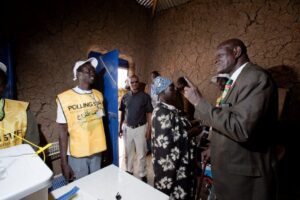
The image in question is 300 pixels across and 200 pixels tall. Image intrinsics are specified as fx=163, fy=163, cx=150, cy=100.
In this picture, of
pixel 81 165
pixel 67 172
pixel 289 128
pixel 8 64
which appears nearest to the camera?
pixel 67 172

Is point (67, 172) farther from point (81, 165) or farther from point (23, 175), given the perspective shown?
point (23, 175)

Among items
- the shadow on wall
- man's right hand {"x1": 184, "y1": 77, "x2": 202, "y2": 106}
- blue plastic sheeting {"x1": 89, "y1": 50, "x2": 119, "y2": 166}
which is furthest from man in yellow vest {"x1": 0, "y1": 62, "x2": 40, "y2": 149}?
the shadow on wall

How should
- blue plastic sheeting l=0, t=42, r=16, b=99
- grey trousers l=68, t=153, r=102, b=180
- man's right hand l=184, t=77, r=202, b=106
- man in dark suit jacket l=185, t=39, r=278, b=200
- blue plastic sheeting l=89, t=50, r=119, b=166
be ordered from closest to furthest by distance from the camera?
man in dark suit jacket l=185, t=39, r=278, b=200 → man's right hand l=184, t=77, r=202, b=106 → grey trousers l=68, t=153, r=102, b=180 → blue plastic sheeting l=0, t=42, r=16, b=99 → blue plastic sheeting l=89, t=50, r=119, b=166

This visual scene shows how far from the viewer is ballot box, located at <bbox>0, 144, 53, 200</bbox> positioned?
19.1 inches

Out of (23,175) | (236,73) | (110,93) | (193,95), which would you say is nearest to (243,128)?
(193,95)

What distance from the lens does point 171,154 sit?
153 centimetres

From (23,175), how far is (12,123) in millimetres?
1120

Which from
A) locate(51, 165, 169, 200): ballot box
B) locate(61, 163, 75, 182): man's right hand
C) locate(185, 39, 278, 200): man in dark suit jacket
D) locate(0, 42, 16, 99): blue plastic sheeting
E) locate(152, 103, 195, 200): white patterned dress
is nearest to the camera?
locate(51, 165, 169, 200): ballot box

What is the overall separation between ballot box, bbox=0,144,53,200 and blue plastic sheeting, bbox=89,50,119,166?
1818 millimetres

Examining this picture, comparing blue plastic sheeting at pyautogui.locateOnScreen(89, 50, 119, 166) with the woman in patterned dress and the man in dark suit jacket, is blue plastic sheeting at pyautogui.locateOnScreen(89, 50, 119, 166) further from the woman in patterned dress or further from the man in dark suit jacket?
the man in dark suit jacket

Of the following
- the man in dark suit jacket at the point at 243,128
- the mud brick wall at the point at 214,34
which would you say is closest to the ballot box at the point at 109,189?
the man in dark suit jacket at the point at 243,128

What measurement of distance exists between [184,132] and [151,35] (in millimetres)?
3646

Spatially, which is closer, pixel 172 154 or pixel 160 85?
pixel 172 154

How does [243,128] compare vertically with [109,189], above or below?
above
